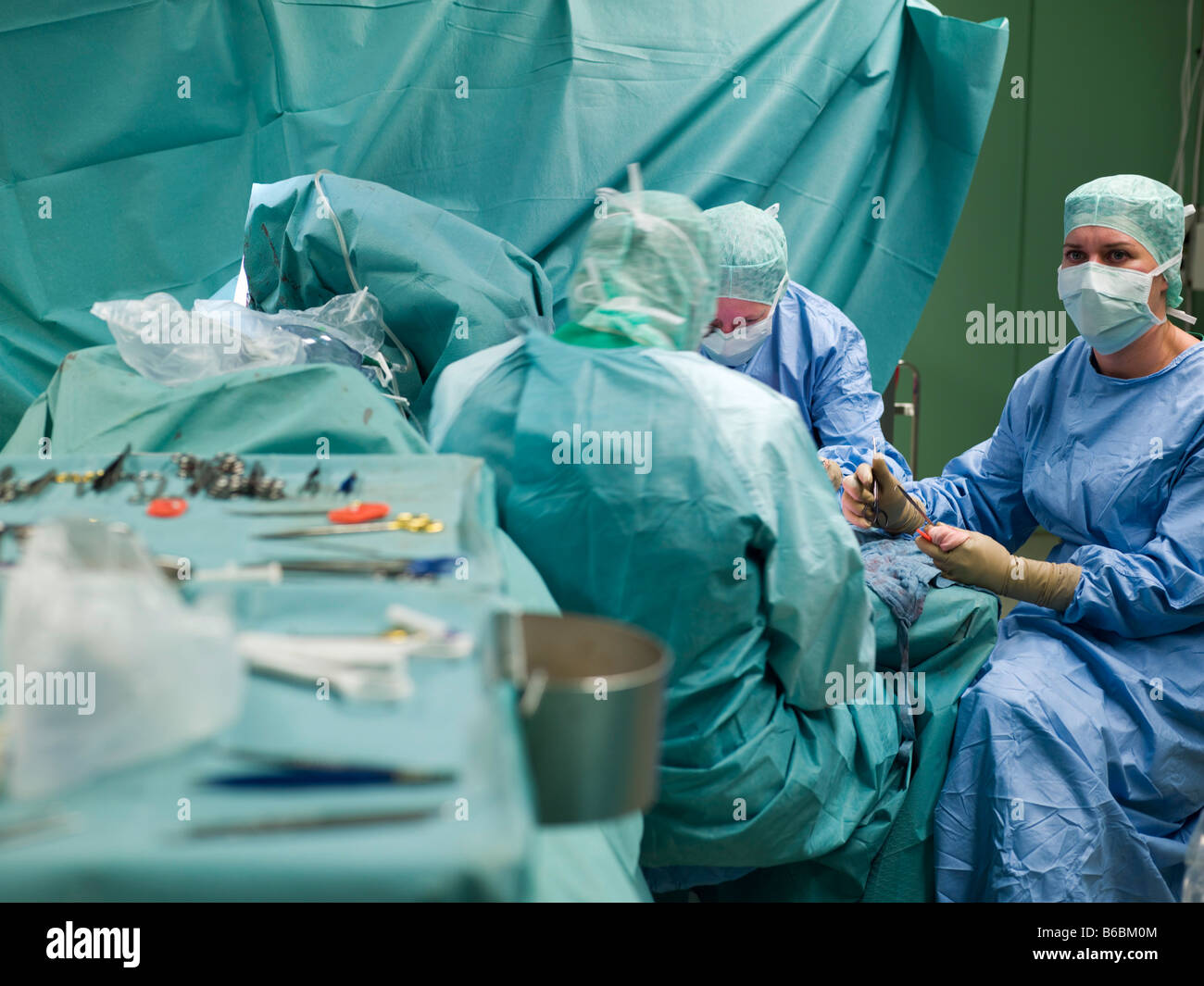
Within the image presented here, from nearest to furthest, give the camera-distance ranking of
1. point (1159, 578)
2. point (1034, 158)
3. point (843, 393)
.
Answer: point (1159, 578) → point (843, 393) → point (1034, 158)

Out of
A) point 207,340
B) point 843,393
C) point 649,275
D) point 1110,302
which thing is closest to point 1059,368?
point 1110,302

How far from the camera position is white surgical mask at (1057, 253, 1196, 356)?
2.19 metres

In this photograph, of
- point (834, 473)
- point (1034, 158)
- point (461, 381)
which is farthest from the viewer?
point (1034, 158)

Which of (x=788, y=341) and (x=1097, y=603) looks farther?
(x=788, y=341)

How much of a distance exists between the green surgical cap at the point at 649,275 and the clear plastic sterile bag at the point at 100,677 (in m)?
1.20

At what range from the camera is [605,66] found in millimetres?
3123

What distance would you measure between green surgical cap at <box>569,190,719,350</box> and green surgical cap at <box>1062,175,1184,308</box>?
868 millimetres

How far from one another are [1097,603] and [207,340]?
64.6 inches

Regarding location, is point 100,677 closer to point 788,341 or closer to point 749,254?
point 749,254

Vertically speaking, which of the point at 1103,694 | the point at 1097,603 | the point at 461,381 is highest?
the point at 461,381

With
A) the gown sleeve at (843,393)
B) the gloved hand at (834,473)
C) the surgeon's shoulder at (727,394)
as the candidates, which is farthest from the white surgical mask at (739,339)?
the surgeon's shoulder at (727,394)

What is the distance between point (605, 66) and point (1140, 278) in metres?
1.60

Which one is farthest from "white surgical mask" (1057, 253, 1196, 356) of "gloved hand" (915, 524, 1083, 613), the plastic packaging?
the plastic packaging

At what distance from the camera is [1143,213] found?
2.20 meters
